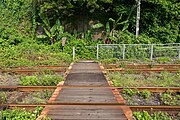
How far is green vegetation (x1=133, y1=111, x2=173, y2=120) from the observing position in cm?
549

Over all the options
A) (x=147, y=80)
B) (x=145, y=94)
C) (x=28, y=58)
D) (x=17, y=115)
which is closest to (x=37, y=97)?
(x=17, y=115)

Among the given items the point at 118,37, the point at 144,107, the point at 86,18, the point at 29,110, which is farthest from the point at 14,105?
the point at 86,18

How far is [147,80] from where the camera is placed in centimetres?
978

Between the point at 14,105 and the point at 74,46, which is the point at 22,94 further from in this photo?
the point at 74,46

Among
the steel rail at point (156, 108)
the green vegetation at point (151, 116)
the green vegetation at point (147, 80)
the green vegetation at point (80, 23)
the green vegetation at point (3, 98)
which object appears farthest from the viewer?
the green vegetation at point (80, 23)

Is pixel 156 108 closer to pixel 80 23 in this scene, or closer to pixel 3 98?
pixel 3 98

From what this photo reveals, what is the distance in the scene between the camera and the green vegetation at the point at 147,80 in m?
8.90

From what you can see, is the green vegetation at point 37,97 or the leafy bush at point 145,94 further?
the leafy bush at point 145,94

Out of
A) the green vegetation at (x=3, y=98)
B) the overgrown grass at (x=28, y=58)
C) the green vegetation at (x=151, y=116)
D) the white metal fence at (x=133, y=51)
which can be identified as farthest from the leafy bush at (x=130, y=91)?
the white metal fence at (x=133, y=51)

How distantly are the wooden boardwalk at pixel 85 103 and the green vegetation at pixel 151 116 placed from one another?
1.39ft

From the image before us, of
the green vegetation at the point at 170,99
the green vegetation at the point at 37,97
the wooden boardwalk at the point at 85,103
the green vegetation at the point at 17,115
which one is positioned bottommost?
the green vegetation at the point at 170,99

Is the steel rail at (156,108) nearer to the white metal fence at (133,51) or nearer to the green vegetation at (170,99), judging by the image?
the green vegetation at (170,99)

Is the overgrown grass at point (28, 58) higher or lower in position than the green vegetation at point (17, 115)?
higher

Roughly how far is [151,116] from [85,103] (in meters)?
1.67
